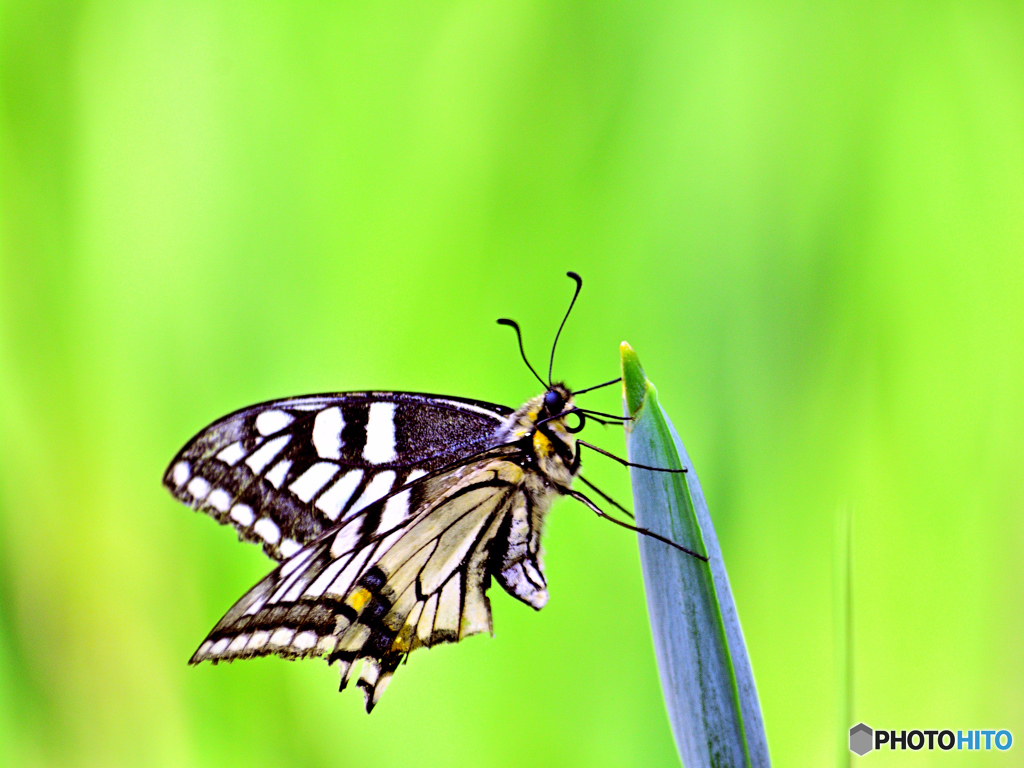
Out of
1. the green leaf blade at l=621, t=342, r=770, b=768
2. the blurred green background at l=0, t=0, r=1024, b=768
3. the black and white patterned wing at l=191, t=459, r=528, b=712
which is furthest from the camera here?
the blurred green background at l=0, t=0, r=1024, b=768

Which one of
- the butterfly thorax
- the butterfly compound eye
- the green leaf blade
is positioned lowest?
the green leaf blade

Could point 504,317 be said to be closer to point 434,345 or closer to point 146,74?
point 434,345

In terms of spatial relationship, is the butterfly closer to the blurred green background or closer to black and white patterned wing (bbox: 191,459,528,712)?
black and white patterned wing (bbox: 191,459,528,712)

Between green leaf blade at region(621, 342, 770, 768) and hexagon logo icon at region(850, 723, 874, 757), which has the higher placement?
green leaf blade at region(621, 342, 770, 768)

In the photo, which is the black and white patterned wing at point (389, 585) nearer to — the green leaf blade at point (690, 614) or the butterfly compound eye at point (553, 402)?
the butterfly compound eye at point (553, 402)

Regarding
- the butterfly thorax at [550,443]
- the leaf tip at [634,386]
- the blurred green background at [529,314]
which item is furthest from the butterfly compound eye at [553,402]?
the leaf tip at [634,386]

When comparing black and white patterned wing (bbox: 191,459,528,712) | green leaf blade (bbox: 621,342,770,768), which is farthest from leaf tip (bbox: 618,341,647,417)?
black and white patterned wing (bbox: 191,459,528,712)

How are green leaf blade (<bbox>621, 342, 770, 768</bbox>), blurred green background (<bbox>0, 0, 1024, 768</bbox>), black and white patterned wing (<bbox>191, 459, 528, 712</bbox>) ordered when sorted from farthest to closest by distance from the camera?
blurred green background (<bbox>0, 0, 1024, 768</bbox>) < black and white patterned wing (<bbox>191, 459, 528, 712</bbox>) < green leaf blade (<bbox>621, 342, 770, 768</bbox>)

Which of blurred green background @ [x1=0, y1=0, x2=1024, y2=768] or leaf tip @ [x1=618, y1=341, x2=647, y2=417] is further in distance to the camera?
blurred green background @ [x1=0, y1=0, x2=1024, y2=768]
